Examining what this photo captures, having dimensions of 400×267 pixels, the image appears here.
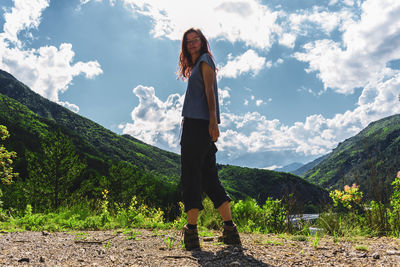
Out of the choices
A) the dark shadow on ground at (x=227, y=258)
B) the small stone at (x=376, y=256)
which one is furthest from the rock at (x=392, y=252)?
the dark shadow on ground at (x=227, y=258)

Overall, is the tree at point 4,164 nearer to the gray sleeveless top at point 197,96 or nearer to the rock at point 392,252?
the gray sleeveless top at point 197,96

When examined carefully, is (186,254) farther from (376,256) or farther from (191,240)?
(376,256)

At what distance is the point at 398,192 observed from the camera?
5.06 meters

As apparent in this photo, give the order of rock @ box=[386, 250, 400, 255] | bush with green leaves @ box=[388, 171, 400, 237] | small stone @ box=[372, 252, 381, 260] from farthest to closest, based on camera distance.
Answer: bush with green leaves @ box=[388, 171, 400, 237] → rock @ box=[386, 250, 400, 255] → small stone @ box=[372, 252, 381, 260]

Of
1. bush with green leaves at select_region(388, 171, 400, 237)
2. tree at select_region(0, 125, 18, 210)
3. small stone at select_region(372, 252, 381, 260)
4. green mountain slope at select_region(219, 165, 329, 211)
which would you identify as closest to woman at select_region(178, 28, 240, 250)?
small stone at select_region(372, 252, 381, 260)

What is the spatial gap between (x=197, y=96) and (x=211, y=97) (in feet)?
0.56

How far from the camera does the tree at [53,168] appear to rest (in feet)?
46.2

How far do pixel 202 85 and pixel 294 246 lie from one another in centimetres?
198

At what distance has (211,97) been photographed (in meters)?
2.73

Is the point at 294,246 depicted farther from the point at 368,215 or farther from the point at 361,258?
the point at 368,215

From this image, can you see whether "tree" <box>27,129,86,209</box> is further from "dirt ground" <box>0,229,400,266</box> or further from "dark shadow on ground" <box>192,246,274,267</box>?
"dark shadow on ground" <box>192,246,274,267</box>

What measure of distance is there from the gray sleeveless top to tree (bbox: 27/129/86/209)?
1319 centimetres

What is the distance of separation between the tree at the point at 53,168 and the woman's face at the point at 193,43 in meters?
13.1

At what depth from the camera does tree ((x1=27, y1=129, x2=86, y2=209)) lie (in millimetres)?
14070
